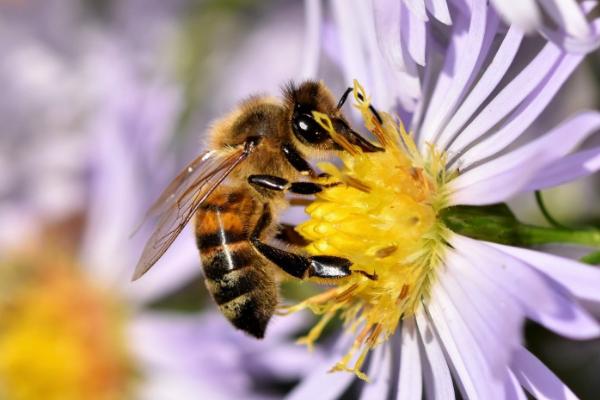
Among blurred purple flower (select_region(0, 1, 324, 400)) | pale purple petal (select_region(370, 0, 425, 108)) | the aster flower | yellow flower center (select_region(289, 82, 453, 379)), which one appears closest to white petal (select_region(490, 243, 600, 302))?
the aster flower

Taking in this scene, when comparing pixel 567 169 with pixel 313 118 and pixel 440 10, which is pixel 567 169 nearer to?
pixel 440 10

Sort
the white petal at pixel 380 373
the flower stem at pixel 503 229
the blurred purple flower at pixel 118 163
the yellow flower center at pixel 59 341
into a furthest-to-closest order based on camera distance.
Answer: the yellow flower center at pixel 59 341, the blurred purple flower at pixel 118 163, the white petal at pixel 380 373, the flower stem at pixel 503 229

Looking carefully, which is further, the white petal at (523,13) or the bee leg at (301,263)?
the bee leg at (301,263)

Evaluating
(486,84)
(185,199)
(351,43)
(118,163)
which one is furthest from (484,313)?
(118,163)

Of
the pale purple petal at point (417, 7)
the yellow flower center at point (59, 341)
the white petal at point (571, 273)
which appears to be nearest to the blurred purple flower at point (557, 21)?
the pale purple petal at point (417, 7)

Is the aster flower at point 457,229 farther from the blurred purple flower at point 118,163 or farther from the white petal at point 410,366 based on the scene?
the blurred purple flower at point 118,163

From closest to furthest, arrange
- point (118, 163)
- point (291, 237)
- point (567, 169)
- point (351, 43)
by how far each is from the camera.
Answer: point (567, 169)
point (291, 237)
point (351, 43)
point (118, 163)
